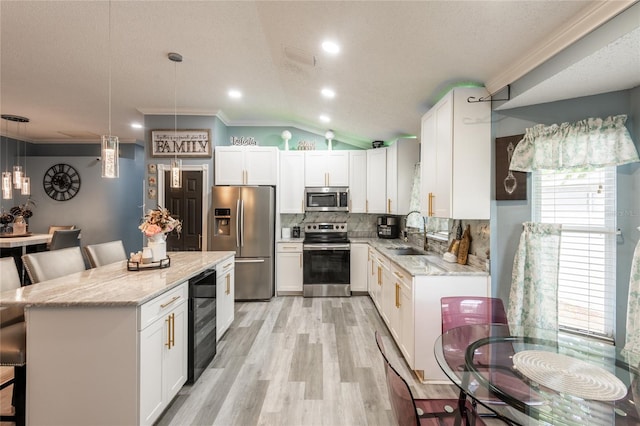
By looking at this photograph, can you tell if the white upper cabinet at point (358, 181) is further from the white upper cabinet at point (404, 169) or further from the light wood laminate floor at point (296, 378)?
the light wood laminate floor at point (296, 378)

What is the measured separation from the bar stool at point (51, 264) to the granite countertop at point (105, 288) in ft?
0.92

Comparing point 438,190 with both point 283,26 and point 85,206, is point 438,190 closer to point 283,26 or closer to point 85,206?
point 283,26

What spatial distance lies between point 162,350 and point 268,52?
269cm

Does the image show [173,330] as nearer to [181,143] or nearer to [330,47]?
[330,47]

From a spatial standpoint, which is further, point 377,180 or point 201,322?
point 377,180

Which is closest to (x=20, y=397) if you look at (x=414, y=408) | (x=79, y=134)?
(x=414, y=408)

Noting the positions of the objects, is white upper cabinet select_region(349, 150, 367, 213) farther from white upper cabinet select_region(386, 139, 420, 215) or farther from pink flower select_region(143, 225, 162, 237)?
pink flower select_region(143, 225, 162, 237)

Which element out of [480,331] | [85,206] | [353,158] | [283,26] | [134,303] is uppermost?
[283,26]

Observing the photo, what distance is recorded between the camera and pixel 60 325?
5.09 ft

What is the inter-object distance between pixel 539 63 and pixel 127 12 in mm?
3008

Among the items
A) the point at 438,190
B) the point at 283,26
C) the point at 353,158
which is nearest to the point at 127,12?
the point at 283,26

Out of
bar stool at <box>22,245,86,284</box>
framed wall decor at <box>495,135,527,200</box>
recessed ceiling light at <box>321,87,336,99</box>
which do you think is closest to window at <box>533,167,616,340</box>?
framed wall decor at <box>495,135,527,200</box>

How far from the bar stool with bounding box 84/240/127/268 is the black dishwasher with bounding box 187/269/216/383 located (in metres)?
1.06

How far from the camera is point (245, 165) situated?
4.42m
